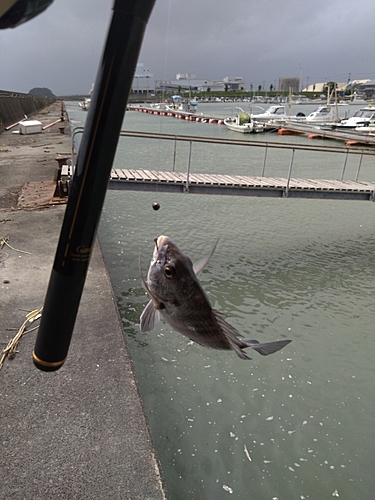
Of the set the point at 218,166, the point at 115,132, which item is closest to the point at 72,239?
the point at 115,132

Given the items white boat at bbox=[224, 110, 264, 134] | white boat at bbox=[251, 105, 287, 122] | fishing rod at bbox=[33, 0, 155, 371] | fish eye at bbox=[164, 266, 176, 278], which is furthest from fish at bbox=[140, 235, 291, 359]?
white boat at bbox=[251, 105, 287, 122]

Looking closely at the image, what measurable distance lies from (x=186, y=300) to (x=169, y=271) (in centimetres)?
15

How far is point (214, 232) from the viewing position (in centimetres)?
1188

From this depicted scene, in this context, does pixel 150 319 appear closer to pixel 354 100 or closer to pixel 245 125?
pixel 245 125

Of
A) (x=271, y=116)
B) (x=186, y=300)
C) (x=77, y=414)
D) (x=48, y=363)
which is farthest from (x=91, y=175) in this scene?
(x=271, y=116)

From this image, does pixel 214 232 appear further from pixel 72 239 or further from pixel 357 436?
pixel 72 239

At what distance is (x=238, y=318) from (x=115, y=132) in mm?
6407

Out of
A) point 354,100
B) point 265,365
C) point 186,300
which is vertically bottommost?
point 265,365

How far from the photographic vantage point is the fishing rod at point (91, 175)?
55.5 inches

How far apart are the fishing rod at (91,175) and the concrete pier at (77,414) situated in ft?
7.19

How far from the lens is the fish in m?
1.69

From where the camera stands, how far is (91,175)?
1.51m

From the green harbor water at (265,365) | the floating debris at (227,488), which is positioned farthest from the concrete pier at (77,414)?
the floating debris at (227,488)

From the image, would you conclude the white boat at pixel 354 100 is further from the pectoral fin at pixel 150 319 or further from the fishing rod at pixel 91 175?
the fishing rod at pixel 91 175
